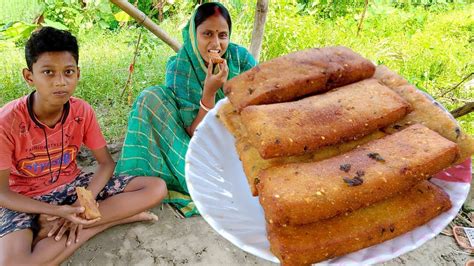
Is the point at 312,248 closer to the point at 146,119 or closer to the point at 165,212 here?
the point at 165,212

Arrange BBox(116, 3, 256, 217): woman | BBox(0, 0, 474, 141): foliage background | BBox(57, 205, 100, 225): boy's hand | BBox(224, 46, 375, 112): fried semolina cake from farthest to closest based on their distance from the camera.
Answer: BBox(0, 0, 474, 141): foliage background → BBox(116, 3, 256, 217): woman → BBox(57, 205, 100, 225): boy's hand → BBox(224, 46, 375, 112): fried semolina cake

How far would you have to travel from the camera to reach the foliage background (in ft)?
13.4

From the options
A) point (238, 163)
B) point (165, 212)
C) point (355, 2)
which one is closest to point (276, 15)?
point (355, 2)

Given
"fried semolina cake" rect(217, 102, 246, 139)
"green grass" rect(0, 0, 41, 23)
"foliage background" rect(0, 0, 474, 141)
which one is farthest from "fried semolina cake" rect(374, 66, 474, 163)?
"green grass" rect(0, 0, 41, 23)

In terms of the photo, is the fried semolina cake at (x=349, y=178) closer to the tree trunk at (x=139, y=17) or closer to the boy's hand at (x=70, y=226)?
the boy's hand at (x=70, y=226)

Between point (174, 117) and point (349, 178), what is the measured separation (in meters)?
1.83

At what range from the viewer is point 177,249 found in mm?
2283

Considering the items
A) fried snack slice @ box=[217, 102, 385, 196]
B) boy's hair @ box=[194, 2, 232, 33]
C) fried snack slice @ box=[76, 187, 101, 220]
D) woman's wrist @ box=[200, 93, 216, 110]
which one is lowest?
fried snack slice @ box=[76, 187, 101, 220]

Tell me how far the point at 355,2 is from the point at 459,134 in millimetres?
5955

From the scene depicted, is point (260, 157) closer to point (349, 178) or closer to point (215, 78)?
point (349, 178)

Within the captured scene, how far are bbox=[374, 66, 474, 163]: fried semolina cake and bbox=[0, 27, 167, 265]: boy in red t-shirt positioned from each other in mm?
1538

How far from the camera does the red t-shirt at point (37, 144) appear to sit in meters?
1.95

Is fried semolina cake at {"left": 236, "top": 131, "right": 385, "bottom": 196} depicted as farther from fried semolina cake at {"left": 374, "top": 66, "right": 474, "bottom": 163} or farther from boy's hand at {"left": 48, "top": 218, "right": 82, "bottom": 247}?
boy's hand at {"left": 48, "top": 218, "right": 82, "bottom": 247}

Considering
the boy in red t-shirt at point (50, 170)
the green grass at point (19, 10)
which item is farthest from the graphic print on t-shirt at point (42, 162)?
the green grass at point (19, 10)
